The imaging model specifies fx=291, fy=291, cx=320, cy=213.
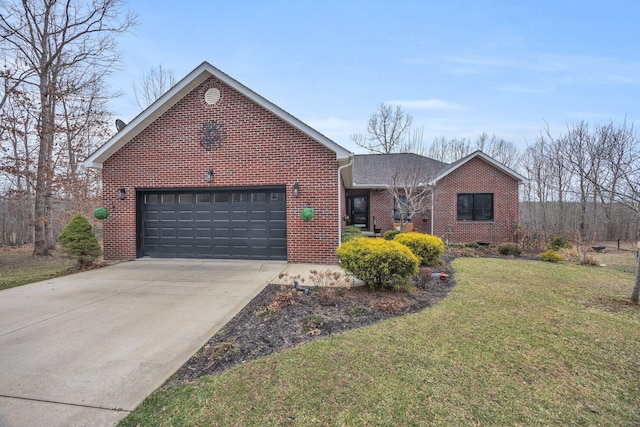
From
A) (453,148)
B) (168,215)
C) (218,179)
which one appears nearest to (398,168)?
(218,179)

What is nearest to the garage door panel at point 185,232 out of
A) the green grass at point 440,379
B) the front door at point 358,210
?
the green grass at point 440,379

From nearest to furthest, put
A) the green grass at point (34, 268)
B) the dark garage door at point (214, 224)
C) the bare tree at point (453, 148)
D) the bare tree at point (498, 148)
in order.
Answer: the green grass at point (34, 268), the dark garage door at point (214, 224), the bare tree at point (498, 148), the bare tree at point (453, 148)

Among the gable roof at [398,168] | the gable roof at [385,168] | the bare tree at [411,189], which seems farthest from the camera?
the gable roof at [385,168]

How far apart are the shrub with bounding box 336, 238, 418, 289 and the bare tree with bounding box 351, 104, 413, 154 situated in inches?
910

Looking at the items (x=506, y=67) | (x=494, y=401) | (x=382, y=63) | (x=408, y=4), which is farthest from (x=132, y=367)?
(x=506, y=67)

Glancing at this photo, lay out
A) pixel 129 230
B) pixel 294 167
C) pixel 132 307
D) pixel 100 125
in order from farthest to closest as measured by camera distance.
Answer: pixel 100 125 → pixel 129 230 → pixel 294 167 → pixel 132 307

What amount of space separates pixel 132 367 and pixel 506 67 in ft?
51.7

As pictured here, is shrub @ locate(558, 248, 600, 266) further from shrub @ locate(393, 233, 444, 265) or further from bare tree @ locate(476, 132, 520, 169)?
bare tree @ locate(476, 132, 520, 169)

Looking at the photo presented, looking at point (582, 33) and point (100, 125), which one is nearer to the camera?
point (582, 33)

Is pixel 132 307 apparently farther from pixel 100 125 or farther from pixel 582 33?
pixel 100 125

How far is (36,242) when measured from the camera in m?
12.4

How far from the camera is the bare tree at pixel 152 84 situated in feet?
66.1

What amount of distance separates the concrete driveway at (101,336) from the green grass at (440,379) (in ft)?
1.68

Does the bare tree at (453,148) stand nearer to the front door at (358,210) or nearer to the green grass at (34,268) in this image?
the front door at (358,210)
